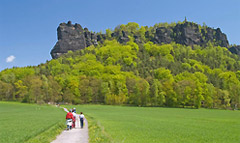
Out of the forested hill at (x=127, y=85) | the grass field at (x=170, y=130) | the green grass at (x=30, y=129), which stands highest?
the forested hill at (x=127, y=85)

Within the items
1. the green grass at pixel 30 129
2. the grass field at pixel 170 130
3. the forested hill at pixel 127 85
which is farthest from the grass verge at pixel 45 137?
the forested hill at pixel 127 85

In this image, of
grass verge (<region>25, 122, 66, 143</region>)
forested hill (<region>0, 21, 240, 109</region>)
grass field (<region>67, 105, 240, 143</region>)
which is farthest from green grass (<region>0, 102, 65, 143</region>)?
forested hill (<region>0, 21, 240, 109</region>)

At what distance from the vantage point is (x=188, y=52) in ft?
607

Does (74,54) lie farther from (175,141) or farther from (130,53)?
(175,141)

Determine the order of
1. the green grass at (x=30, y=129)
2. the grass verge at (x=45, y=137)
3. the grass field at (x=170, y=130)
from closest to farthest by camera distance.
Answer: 1. the grass verge at (x=45, y=137)
2. the green grass at (x=30, y=129)
3. the grass field at (x=170, y=130)

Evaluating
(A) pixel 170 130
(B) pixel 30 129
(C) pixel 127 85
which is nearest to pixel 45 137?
(B) pixel 30 129

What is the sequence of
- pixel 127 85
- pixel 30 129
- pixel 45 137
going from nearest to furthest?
pixel 45 137, pixel 30 129, pixel 127 85

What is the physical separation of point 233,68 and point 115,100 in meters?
119

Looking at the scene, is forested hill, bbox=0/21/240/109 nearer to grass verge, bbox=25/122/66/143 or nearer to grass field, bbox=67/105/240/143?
grass field, bbox=67/105/240/143

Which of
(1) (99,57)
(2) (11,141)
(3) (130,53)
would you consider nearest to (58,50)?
(1) (99,57)

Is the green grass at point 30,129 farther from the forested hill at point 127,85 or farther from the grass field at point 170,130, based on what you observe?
the forested hill at point 127,85

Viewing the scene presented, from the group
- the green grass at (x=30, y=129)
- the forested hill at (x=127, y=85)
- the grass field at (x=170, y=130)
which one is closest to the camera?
the green grass at (x=30, y=129)

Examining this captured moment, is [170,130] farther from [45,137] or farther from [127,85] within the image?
[127,85]

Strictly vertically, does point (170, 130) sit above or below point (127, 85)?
below
